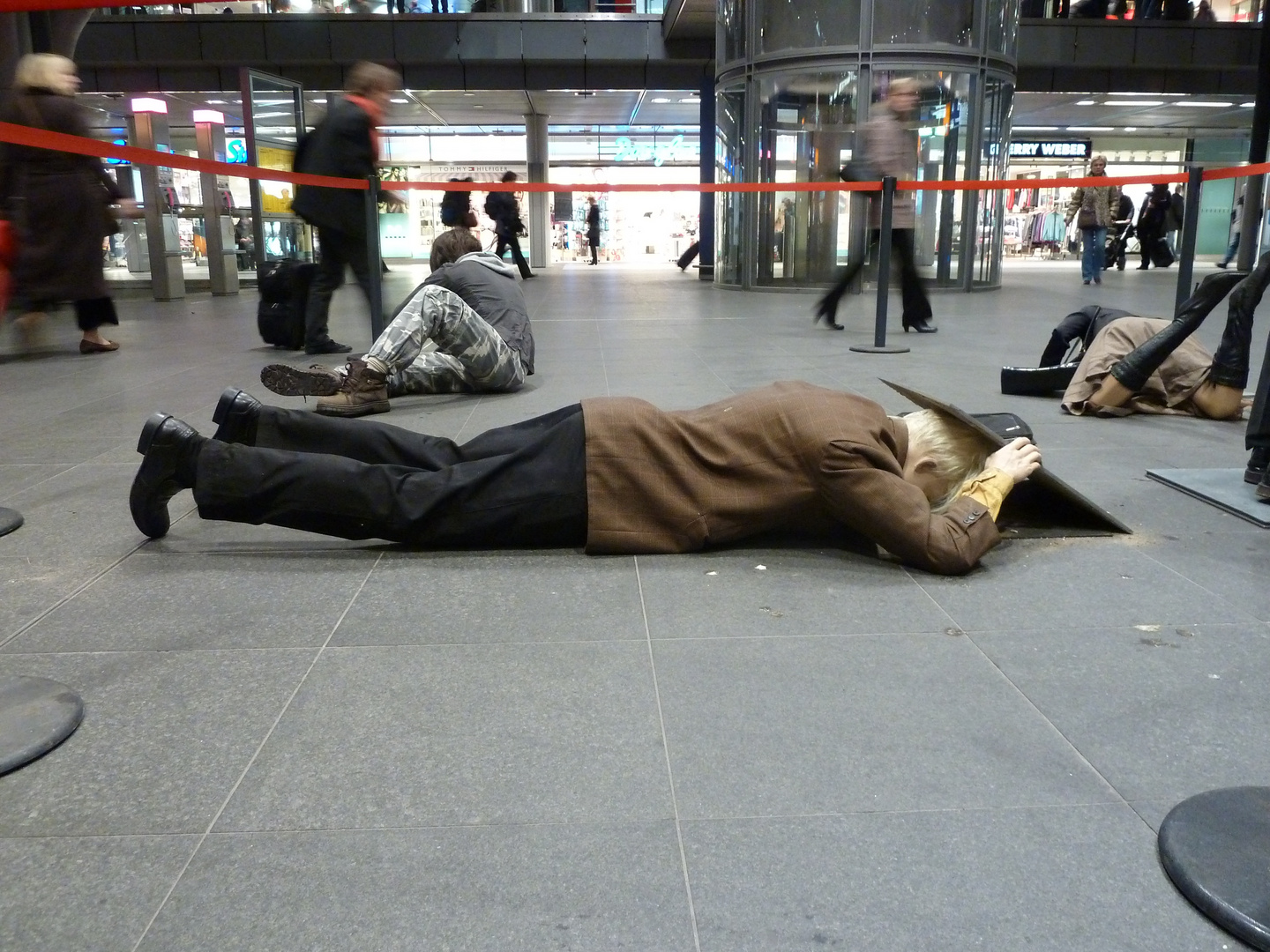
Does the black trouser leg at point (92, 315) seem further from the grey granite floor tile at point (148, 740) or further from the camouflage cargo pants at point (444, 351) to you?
the grey granite floor tile at point (148, 740)

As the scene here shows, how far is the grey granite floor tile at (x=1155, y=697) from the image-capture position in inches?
72.6

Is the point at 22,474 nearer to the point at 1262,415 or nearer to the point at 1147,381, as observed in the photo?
the point at 1262,415

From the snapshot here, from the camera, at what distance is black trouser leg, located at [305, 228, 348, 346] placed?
700cm

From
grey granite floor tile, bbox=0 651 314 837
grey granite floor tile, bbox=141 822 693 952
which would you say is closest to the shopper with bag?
grey granite floor tile, bbox=0 651 314 837

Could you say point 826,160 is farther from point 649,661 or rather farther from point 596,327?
point 649,661

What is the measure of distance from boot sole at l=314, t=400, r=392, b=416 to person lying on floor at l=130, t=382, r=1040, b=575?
2.07m

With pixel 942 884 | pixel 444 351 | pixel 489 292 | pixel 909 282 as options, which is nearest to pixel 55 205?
A: pixel 444 351

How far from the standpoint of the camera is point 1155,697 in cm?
212

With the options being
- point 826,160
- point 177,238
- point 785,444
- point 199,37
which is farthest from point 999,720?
point 199,37

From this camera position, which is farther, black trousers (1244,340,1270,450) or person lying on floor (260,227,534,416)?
person lying on floor (260,227,534,416)

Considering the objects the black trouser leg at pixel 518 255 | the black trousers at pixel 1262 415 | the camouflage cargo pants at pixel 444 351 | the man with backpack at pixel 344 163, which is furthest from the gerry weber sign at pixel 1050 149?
the black trousers at pixel 1262 415

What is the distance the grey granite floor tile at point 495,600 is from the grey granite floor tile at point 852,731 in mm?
274

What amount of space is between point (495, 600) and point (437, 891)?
122 centimetres

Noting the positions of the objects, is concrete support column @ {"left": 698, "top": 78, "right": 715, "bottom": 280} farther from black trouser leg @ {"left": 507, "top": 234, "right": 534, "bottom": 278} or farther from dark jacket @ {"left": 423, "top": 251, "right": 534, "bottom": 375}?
dark jacket @ {"left": 423, "top": 251, "right": 534, "bottom": 375}
